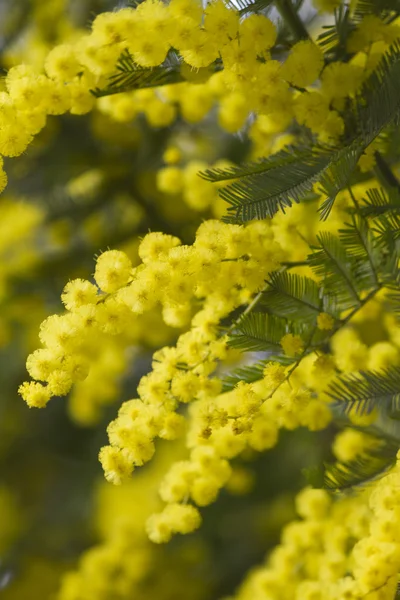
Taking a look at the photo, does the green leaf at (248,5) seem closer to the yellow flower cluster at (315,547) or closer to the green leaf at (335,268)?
the green leaf at (335,268)

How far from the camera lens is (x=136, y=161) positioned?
1.62 meters

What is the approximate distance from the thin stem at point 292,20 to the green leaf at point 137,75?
0.45ft

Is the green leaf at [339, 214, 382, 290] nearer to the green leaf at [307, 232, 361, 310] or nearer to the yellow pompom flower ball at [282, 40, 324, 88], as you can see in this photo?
the green leaf at [307, 232, 361, 310]

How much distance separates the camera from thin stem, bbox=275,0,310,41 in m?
0.88

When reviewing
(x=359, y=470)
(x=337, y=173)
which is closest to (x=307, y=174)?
(x=337, y=173)

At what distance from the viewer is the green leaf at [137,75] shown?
0.87 meters

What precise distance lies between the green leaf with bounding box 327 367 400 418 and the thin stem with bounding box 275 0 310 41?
1.36 ft

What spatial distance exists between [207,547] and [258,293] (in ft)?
3.01

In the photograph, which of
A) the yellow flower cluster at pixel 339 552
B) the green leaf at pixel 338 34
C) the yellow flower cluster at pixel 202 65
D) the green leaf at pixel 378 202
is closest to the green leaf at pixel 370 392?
the yellow flower cluster at pixel 339 552

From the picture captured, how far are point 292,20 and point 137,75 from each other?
0.20m

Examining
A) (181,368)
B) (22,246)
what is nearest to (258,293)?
(181,368)

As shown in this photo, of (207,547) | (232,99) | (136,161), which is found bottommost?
(207,547)

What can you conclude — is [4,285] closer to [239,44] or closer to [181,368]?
[181,368]

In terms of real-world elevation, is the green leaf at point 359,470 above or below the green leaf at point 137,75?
below
